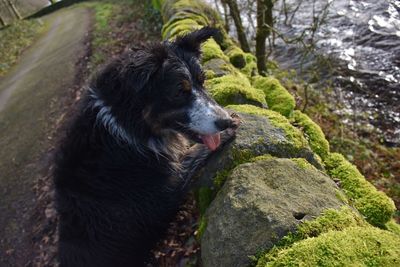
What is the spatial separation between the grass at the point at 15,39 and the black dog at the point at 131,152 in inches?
579

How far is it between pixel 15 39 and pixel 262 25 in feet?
57.3

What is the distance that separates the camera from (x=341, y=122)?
830 centimetres

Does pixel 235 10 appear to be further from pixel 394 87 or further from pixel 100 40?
pixel 100 40

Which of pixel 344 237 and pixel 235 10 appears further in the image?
pixel 235 10

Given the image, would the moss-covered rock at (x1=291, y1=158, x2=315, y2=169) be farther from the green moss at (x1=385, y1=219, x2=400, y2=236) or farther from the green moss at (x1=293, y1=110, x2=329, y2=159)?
the green moss at (x1=293, y1=110, x2=329, y2=159)

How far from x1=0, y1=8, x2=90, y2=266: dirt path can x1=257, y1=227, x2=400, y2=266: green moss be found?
15.5ft

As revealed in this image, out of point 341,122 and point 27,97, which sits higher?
point 27,97

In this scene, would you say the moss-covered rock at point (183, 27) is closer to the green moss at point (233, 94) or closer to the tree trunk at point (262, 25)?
the tree trunk at point (262, 25)

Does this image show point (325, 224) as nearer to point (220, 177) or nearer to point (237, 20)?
point (220, 177)

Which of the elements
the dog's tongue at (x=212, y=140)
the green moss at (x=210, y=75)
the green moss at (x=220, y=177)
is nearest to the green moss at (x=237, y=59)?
the green moss at (x=210, y=75)

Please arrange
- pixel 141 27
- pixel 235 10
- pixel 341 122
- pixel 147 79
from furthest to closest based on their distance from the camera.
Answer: pixel 141 27, pixel 235 10, pixel 341 122, pixel 147 79

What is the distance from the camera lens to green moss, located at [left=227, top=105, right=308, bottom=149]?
11.6 feet

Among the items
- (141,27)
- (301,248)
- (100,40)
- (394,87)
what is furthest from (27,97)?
(301,248)

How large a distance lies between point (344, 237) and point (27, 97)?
1131 centimetres
